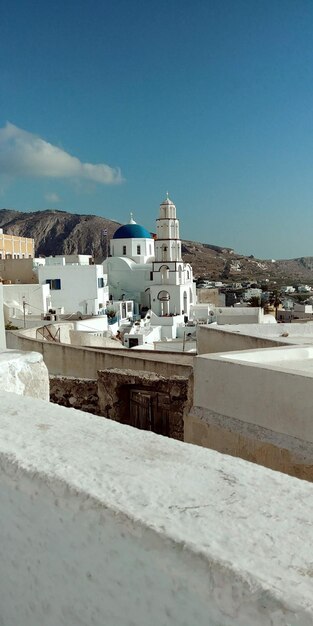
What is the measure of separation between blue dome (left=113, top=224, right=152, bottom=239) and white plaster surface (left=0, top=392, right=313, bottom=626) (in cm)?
3982

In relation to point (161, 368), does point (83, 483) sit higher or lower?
higher

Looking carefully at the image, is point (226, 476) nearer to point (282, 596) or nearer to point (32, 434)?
point (282, 596)

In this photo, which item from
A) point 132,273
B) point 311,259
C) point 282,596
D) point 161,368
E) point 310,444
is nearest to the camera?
point 282,596

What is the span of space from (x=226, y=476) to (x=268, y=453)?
3.02 metres

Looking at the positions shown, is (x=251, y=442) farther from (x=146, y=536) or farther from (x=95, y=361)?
(x=95, y=361)

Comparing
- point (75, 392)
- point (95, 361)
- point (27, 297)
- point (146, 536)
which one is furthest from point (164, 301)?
point (146, 536)

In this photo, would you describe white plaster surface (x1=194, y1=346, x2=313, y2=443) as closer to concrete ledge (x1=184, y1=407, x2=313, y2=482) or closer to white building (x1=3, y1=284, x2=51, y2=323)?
concrete ledge (x1=184, y1=407, x2=313, y2=482)

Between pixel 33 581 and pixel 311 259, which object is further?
pixel 311 259

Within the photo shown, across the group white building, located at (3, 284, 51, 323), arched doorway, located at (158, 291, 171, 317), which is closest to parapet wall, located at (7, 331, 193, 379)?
white building, located at (3, 284, 51, 323)

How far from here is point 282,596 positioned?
917mm

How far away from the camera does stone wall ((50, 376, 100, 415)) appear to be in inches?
292

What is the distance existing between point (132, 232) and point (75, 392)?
34427 mm

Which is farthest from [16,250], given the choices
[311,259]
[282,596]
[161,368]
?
[311,259]

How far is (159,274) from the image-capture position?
37.2m
